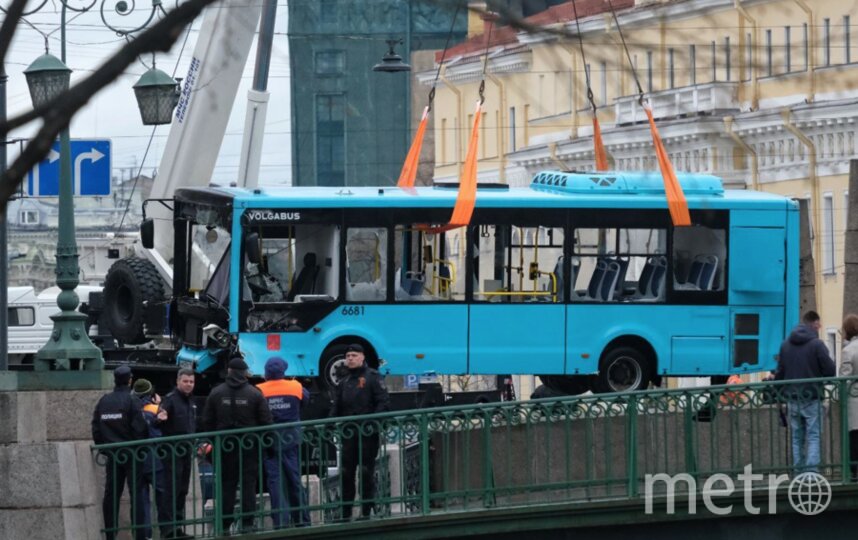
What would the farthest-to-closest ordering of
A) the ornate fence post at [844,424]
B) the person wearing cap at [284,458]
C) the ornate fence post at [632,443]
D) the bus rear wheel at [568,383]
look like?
the bus rear wheel at [568,383] < the ornate fence post at [632,443] < the ornate fence post at [844,424] < the person wearing cap at [284,458]

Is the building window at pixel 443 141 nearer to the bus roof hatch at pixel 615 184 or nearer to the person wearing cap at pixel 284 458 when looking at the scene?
the bus roof hatch at pixel 615 184

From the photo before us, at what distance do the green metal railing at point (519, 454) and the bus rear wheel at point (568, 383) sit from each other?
6.63 meters

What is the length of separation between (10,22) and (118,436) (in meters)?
10.3

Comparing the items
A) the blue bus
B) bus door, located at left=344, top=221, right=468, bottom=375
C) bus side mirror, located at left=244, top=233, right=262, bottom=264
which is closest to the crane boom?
the blue bus

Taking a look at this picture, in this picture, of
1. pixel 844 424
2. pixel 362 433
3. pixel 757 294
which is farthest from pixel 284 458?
pixel 757 294

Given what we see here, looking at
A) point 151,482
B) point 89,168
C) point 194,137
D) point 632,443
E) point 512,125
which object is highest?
point 512,125

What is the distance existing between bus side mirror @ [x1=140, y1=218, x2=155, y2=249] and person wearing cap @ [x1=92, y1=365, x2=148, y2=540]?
9.24 m

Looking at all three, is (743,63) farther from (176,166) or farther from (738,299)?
(176,166)

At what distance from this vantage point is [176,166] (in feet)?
87.8

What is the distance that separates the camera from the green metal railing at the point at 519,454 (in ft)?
53.8

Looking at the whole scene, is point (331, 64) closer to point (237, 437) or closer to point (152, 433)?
point (152, 433)

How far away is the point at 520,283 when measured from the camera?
23172 mm

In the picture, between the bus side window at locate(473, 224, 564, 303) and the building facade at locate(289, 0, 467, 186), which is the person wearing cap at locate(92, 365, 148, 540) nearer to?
the bus side window at locate(473, 224, 564, 303)

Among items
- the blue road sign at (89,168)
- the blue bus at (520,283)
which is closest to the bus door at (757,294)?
the blue bus at (520,283)
